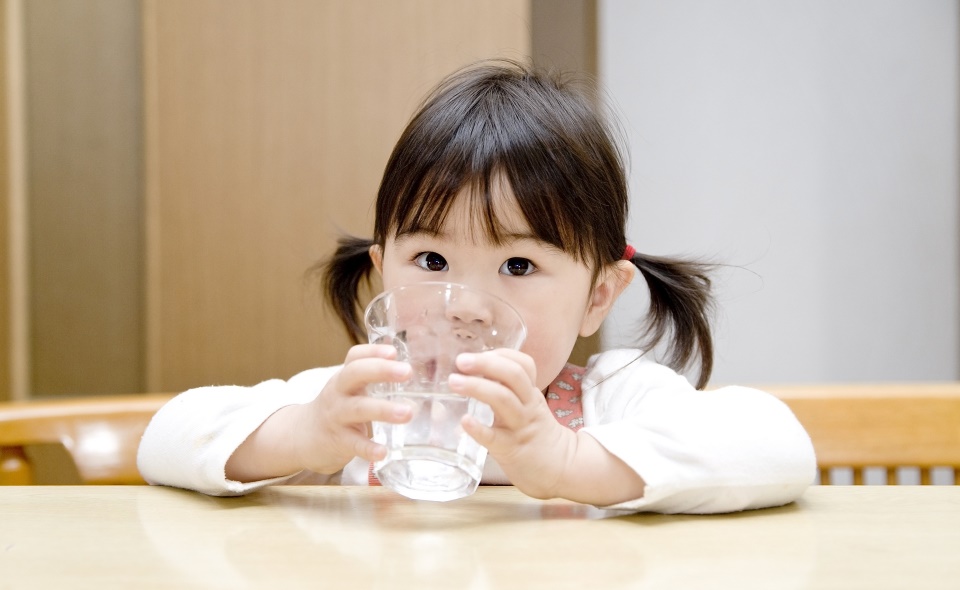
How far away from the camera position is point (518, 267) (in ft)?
2.56

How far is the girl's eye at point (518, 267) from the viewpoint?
2.54 feet

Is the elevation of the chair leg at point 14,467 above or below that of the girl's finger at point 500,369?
below

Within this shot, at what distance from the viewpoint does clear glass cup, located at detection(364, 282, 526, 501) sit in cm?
51

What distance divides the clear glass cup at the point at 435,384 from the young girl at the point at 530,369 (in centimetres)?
1

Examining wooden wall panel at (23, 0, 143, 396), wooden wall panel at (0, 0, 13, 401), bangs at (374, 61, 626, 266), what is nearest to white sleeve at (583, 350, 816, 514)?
bangs at (374, 61, 626, 266)

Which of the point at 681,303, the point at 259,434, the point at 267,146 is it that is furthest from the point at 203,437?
the point at 267,146

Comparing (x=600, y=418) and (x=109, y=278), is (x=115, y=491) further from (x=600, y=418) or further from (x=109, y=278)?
(x=109, y=278)

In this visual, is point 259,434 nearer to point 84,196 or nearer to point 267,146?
point 267,146

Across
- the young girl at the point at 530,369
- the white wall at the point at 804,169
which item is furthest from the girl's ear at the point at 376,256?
the white wall at the point at 804,169

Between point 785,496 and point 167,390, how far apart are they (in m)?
1.46

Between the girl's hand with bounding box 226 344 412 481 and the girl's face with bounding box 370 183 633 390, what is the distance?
18 centimetres

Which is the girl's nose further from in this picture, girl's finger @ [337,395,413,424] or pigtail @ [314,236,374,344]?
pigtail @ [314,236,374,344]

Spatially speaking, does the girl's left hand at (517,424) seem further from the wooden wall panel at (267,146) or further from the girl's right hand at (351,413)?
the wooden wall panel at (267,146)

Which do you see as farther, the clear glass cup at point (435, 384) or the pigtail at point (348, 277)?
the pigtail at point (348, 277)
